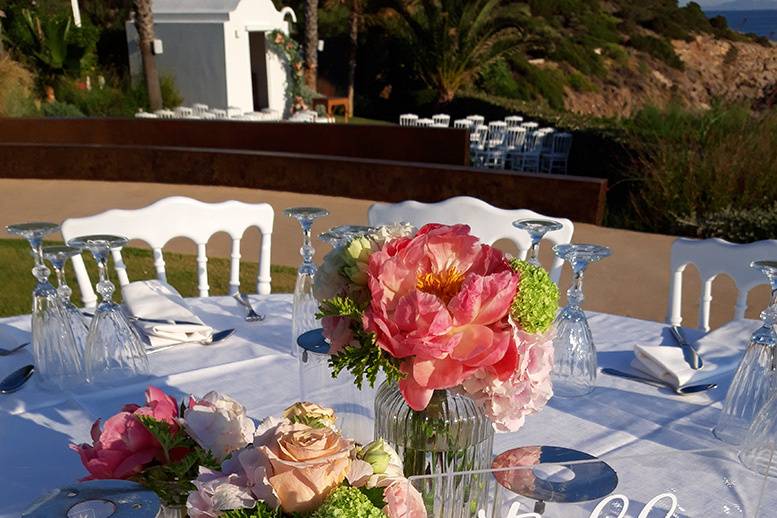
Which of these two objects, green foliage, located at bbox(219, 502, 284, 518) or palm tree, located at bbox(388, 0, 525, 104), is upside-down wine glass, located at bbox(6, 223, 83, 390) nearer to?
green foliage, located at bbox(219, 502, 284, 518)

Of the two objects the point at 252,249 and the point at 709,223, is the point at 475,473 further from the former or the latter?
the point at 709,223

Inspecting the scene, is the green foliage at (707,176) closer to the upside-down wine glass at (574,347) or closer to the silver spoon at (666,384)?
the silver spoon at (666,384)

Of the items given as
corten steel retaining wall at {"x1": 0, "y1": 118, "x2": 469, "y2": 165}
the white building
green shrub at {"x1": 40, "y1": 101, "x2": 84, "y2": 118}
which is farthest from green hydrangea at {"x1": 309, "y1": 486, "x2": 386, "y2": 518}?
the white building

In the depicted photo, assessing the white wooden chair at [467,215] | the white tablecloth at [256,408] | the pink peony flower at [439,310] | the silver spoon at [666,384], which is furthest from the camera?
the white wooden chair at [467,215]

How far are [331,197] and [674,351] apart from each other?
7145 mm

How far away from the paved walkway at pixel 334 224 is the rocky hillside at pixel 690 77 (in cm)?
2324

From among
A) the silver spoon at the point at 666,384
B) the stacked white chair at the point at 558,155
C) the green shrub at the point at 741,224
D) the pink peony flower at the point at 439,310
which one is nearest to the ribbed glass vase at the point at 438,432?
the pink peony flower at the point at 439,310

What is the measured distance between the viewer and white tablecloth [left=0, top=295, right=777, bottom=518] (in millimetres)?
1585

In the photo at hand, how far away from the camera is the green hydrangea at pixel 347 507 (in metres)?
0.70

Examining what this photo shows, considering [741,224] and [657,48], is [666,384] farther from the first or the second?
[657,48]

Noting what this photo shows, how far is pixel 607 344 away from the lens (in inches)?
90.7

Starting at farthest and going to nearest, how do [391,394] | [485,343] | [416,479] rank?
[391,394], [485,343], [416,479]

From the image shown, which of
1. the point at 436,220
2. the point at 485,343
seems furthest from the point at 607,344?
the point at 485,343

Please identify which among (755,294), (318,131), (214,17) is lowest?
(755,294)
